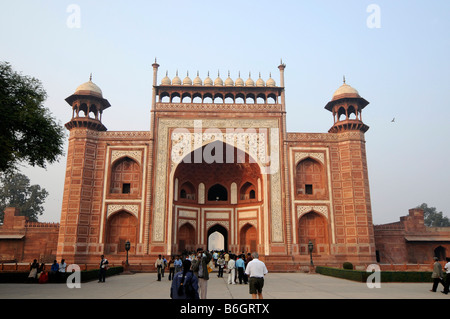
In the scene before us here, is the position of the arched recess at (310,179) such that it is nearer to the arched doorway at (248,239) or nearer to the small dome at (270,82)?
the arched doorway at (248,239)

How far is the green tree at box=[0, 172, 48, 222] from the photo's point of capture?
148ft

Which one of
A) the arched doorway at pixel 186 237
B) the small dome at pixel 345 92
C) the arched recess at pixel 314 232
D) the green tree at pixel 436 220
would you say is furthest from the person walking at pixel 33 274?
the green tree at pixel 436 220

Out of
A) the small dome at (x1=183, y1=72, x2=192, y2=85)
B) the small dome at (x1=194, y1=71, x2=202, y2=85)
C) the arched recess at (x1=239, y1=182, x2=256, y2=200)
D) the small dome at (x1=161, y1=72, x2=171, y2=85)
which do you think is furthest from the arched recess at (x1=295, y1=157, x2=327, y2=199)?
the small dome at (x1=161, y1=72, x2=171, y2=85)

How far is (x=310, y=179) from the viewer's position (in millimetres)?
26969

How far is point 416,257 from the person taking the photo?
2855 centimetres

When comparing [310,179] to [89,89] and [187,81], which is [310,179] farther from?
[89,89]

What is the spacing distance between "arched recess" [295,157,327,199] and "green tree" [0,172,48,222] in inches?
1405

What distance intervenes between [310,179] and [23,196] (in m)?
38.3

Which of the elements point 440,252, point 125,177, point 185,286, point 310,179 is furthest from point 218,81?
point 185,286

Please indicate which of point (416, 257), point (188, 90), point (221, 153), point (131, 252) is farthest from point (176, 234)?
point (416, 257)

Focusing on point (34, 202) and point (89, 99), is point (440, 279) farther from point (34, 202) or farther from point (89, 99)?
point (34, 202)

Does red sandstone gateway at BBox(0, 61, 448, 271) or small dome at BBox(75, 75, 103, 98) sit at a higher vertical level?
small dome at BBox(75, 75, 103, 98)

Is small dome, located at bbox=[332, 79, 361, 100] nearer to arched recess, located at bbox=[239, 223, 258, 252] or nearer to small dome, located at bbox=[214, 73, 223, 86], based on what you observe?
small dome, located at bbox=[214, 73, 223, 86]

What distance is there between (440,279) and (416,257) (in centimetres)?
1989
